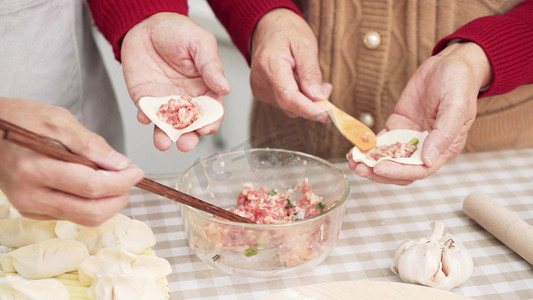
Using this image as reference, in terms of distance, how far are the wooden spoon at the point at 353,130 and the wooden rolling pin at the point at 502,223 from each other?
0.27 m

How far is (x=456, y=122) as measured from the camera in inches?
57.4

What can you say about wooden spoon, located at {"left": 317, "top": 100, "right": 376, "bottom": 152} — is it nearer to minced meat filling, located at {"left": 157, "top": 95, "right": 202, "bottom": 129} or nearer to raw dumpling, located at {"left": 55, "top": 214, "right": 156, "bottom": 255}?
minced meat filling, located at {"left": 157, "top": 95, "right": 202, "bottom": 129}

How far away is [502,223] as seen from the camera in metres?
1.39

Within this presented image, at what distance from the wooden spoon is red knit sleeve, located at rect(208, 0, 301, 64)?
0.34 metres

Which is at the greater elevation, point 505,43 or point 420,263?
point 505,43

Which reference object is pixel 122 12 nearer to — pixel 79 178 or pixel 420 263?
pixel 79 178

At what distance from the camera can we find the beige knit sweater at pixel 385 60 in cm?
→ 175

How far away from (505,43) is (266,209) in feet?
2.52

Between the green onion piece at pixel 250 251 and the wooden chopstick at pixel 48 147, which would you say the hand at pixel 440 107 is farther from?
the wooden chopstick at pixel 48 147

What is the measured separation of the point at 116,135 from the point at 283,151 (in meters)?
0.69

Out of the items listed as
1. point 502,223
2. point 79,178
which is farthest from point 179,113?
point 502,223

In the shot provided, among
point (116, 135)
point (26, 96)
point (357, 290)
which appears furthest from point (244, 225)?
point (116, 135)

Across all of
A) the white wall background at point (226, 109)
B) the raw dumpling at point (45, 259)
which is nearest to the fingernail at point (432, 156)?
the raw dumpling at point (45, 259)

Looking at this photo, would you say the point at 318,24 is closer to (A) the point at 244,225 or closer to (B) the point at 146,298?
(A) the point at 244,225
